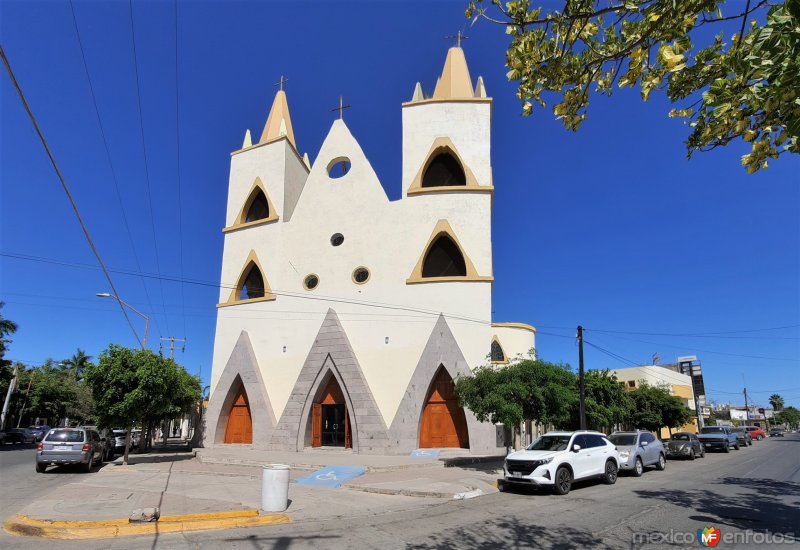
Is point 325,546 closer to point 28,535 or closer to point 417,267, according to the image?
point 28,535

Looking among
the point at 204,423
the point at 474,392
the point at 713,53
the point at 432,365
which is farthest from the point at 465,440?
the point at 713,53

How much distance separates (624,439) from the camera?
59.4 ft

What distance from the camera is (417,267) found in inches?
983

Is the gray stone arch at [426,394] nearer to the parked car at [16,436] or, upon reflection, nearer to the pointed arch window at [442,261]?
the pointed arch window at [442,261]

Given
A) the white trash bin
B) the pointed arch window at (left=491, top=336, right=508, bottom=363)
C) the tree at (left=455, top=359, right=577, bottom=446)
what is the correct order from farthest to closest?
the pointed arch window at (left=491, top=336, right=508, bottom=363)
the tree at (left=455, top=359, right=577, bottom=446)
the white trash bin

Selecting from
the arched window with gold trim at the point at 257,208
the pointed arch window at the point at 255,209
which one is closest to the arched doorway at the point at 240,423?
the pointed arch window at the point at 255,209

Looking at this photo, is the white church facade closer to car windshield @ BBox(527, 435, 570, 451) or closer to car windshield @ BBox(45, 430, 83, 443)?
car windshield @ BBox(527, 435, 570, 451)

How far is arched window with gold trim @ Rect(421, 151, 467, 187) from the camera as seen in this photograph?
26.7 meters

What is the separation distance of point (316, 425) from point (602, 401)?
1646 cm

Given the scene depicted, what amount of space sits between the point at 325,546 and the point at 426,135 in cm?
2329

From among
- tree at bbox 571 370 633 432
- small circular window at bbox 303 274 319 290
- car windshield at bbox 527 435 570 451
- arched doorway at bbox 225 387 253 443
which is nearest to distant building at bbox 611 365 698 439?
tree at bbox 571 370 633 432

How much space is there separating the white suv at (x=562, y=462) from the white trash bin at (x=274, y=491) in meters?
6.17

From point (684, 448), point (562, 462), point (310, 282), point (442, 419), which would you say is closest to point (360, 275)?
point (310, 282)

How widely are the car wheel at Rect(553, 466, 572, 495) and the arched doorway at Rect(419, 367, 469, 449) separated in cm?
1050
